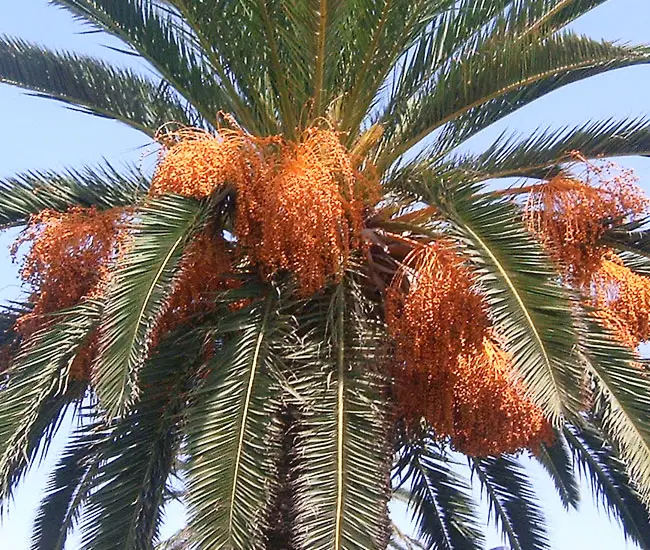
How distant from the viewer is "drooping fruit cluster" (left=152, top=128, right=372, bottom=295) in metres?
A: 7.73

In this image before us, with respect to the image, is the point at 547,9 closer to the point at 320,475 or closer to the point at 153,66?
the point at 153,66

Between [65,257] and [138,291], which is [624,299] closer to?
[138,291]

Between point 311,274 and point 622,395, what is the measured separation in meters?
2.13

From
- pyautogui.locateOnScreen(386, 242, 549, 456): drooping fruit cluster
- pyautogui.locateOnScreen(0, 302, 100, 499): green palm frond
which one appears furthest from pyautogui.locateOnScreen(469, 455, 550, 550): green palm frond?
pyautogui.locateOnScreen(0, 302, 100, 499): green palm frond

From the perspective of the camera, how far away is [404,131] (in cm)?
927

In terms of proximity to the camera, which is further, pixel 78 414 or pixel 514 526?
pixel 514 526

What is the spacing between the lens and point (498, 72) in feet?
29.5

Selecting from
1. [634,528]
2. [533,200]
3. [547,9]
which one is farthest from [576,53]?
[634,528]

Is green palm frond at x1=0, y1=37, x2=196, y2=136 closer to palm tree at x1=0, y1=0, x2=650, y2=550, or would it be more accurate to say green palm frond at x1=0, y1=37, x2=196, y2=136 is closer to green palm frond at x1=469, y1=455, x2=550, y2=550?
palm tree at x1=0, y1=0, x2=650, y2=550

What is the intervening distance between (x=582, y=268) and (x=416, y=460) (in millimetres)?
2808

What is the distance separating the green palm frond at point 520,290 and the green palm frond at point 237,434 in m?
1.44

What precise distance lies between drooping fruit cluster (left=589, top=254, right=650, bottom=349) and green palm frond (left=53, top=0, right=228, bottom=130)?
3116mm

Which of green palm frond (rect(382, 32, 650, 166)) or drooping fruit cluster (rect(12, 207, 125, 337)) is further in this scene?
green palm frond (rect(382, 32, 650, 166))

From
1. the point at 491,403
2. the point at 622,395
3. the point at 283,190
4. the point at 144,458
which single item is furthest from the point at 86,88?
the point at 622,395
